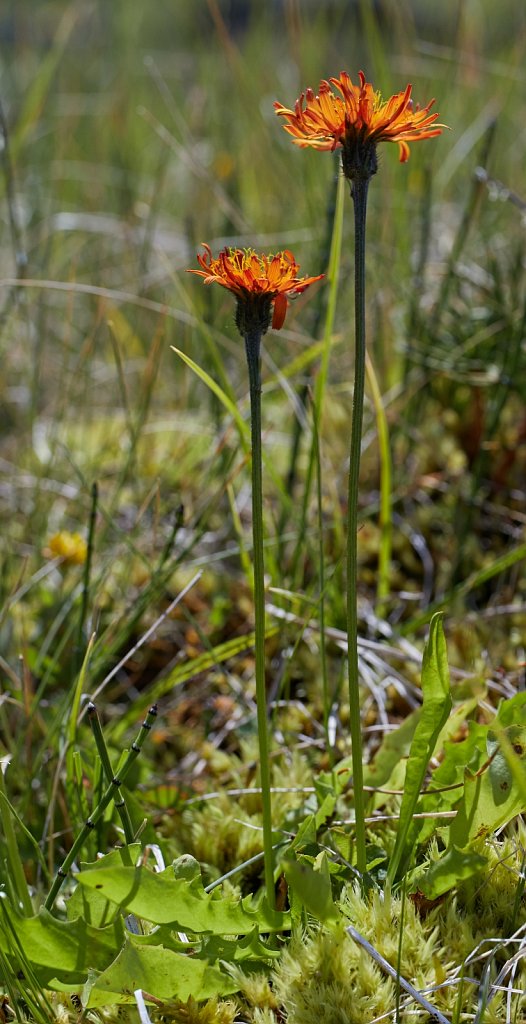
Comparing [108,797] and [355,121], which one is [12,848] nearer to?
[108,797]

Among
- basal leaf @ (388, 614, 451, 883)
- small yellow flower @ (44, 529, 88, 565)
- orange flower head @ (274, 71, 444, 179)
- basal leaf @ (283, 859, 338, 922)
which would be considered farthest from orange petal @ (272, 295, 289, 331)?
small yellow flower @ (44, 529, 88, 565)

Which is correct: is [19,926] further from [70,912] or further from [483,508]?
[483,508]

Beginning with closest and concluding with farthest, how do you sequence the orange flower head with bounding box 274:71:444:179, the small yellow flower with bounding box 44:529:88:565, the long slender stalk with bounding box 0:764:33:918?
the orange flower head with bounding box 274:71:444:179 < the long slender stalk with bounding box 0:764:33:918 < the small yellow flower with bounding box 44:529:88:565

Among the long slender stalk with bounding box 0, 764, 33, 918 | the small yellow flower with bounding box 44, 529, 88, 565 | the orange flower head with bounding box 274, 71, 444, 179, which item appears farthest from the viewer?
the small yellow flower with bounding box 44, 529, 88, 565

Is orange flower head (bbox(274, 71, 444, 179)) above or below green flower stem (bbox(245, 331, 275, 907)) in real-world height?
above

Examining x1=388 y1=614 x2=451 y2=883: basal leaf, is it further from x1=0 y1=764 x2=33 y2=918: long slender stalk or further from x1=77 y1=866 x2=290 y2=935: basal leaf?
x1=0 y1=764 x2=33 y2=918: long slender stalk

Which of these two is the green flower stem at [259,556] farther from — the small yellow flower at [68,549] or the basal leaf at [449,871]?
the small yellow flower at [68,549]

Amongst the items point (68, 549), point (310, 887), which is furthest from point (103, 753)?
point (68, 549)
